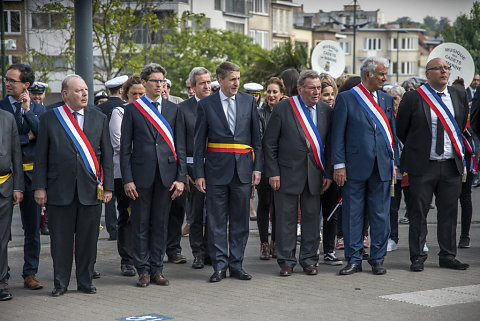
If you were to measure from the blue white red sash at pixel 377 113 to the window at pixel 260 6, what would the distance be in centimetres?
7372

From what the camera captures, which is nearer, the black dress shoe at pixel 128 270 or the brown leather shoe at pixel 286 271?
the brown leather shoe at pixel 286 271

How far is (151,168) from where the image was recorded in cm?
819

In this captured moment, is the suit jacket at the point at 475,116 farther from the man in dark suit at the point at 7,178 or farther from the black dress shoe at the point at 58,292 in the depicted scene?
the man in dark suit at the point at 7,178

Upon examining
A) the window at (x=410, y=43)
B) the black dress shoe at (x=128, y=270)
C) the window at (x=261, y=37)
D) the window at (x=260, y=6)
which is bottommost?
the black dress shoe at (x=128, y=270)

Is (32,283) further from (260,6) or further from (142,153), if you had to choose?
(260,6)

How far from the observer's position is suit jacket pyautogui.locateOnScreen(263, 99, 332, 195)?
8.61 m

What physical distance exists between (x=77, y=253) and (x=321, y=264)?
2823mm

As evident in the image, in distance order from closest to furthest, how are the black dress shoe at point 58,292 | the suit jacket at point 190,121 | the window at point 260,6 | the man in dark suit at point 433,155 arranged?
the black dress shoe at point 58,292, the man in dark suit at point 433,155, the suit jacket at point 190,121, the window at point 260,6

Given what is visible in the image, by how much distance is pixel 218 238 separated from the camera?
8469mm

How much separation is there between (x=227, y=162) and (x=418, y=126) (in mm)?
2118

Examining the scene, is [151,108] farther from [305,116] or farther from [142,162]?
[305,116]

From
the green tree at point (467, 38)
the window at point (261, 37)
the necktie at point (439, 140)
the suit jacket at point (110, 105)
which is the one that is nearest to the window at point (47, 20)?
the suit jacket at point (110, 105)

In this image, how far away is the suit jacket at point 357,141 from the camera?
27.9 ft

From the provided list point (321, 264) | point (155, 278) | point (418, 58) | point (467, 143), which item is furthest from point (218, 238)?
point (418, 58)
